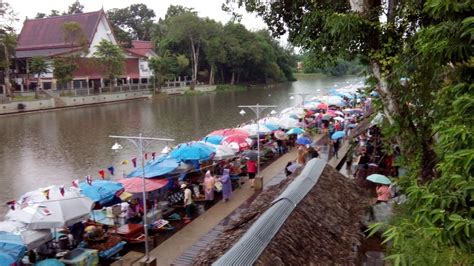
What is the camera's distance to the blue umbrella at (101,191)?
36.8ft

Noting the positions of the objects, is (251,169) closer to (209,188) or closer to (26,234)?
(209,188)

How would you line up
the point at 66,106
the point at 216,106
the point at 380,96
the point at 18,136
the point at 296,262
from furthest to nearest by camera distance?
1. the point at 216,106
2. the point at 66,106
3. the point at 18,136
4. the point at 380,96
5. the point at 296,262

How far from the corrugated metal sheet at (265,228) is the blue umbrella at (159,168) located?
534 centimetres

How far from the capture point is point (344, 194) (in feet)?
29.1

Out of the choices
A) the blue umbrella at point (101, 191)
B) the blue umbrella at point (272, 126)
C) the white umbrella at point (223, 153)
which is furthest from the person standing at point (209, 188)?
the blue umbrella at point (272, 126)

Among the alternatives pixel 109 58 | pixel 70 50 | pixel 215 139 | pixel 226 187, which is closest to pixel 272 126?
pixel 215 139

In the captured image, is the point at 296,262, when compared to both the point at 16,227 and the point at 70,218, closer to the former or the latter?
the point at 70,218

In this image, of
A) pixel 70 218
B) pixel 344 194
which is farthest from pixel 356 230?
pixel 70 218

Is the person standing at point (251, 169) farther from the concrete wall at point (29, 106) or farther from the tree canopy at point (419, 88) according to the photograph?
the concrete wall at point (29, 106)

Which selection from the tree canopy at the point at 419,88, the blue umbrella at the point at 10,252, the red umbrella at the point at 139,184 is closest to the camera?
the tree canopy at the point at 419,88

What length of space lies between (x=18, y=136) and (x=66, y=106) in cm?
1636

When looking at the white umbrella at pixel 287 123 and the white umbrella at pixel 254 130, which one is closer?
the white umbrella at pixel 254 130

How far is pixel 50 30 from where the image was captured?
56406 millimetres

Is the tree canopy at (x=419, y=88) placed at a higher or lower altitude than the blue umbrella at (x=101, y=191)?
higher
